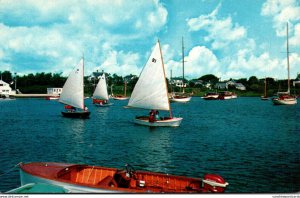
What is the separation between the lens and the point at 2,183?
769 inches

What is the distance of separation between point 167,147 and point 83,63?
26.4m

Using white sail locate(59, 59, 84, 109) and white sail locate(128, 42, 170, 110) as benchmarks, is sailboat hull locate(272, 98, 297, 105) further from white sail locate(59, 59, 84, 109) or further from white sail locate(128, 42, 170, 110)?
white sail locate(59, 59, 84, 109)

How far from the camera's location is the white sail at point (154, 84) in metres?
38.8

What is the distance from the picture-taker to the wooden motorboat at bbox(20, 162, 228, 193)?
14.5 meters

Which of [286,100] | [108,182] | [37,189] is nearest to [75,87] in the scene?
[108,182]

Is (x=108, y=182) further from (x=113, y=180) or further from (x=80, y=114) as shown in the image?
(x=80, y=114)

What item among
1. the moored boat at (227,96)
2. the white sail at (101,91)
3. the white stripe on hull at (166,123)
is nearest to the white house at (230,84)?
the moored boat at (227,96)

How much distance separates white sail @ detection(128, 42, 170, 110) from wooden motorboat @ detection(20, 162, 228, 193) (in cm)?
2266

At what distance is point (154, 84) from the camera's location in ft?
129

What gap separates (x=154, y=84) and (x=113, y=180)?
25019 mm

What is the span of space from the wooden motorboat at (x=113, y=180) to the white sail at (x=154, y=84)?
2266 centimetres

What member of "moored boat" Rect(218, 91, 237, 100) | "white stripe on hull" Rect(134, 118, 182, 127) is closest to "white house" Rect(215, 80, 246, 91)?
"moored boat" Rect(218, 91, 237, 100)

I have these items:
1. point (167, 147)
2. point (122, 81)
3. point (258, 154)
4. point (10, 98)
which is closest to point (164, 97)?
point (167, 147)

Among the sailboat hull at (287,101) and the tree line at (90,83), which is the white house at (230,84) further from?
the sailboat hull at (287,101)
